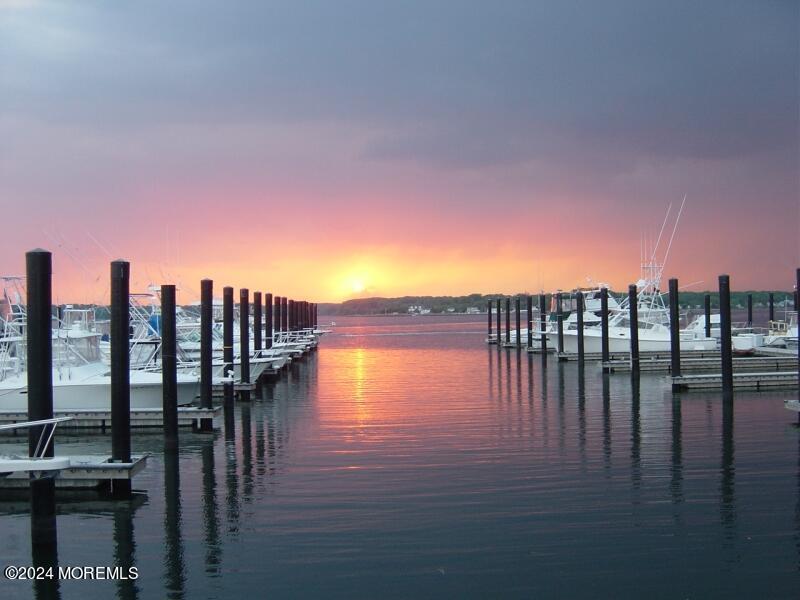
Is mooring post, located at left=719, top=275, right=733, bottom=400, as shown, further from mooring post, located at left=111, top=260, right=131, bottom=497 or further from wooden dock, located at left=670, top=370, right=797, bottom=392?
mooring post, located at left=111, top=260, right=131, bottom=497

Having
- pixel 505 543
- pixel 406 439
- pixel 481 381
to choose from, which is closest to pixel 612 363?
pixel 481 381

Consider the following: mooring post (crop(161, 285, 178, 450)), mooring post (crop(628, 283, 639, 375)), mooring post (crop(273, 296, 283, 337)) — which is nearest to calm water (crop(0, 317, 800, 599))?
mooring post (crop(161, 285, 178, 450))

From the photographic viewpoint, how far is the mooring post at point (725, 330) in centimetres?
2397

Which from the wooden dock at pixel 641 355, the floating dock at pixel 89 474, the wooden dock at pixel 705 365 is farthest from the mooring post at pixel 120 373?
the wooden dock at pixel 641 355

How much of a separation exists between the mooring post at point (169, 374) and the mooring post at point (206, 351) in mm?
2839

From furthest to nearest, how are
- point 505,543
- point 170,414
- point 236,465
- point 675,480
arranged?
point 170,414, point 236,465, point 675,480, point 505,543

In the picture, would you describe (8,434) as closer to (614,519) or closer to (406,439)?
(406,439)

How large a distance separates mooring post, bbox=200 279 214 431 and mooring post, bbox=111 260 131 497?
718 centimetres

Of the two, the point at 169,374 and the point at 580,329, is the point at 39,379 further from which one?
the point at 580,329

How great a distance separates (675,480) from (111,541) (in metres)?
8.58

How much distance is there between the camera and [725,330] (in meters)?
24.1

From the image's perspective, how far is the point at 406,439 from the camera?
745 inches

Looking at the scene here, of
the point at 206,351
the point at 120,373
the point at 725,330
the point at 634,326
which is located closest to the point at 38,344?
the point at 120,373

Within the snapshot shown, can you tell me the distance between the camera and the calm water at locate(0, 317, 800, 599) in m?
9.47
